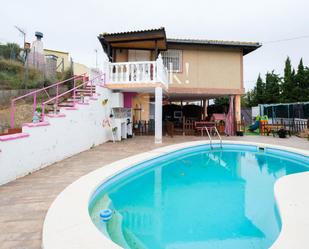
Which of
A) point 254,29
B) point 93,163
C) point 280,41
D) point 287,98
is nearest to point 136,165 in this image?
point 93,163

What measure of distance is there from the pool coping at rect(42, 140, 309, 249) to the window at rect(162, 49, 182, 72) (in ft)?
37.2

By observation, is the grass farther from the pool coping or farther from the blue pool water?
the pool coping

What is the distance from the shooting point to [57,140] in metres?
7.64

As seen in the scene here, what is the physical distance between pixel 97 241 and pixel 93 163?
15.3 ft

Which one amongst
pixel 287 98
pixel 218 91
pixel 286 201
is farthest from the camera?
pixel 287 98

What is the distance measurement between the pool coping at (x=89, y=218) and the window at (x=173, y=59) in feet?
37.2

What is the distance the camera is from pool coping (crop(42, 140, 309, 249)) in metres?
2.64

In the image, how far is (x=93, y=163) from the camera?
23.4 feet

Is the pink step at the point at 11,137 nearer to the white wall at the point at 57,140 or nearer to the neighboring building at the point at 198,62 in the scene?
the white wall at the point at 57,140

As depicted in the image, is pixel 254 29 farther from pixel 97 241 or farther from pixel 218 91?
pixel 97 241

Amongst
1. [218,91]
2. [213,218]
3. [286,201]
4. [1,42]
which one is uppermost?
[1,42]

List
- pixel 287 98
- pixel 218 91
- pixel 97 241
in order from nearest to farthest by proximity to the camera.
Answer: pixel 97 241 < pixel 218 91 < pixel 287 98

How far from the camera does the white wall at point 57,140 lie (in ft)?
17.9

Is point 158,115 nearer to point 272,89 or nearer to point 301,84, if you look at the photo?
point 301,84
